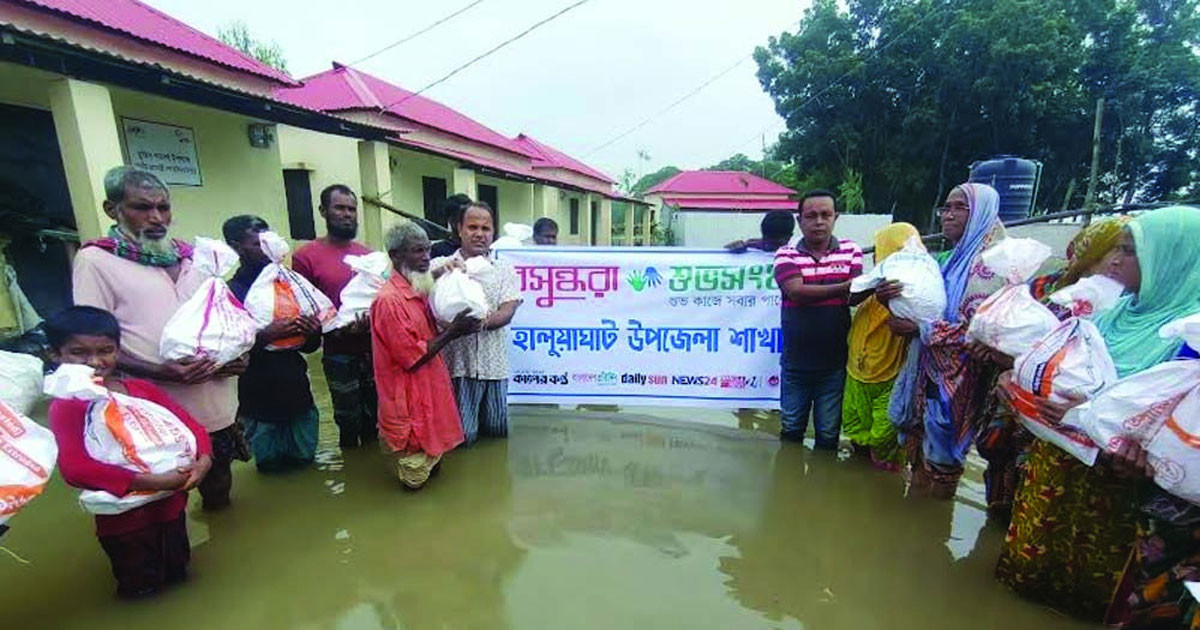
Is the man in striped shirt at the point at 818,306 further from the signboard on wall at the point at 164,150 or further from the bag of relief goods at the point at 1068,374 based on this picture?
the signboard on wall at the point at 164,150

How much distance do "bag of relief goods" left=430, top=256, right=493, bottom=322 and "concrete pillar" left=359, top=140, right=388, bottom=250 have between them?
6.84 meters

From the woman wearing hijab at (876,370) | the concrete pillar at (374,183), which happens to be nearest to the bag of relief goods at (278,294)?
the woman wearing hijab at (876,370)

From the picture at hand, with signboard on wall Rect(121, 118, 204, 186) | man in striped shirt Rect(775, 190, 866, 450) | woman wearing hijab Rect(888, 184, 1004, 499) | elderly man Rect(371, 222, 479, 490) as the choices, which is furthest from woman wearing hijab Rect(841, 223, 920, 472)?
signboard on wall Rect(121, 118, 204, 186)

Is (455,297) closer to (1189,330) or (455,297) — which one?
Result: (455,297)

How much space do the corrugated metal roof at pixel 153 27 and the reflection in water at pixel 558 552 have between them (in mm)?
5312

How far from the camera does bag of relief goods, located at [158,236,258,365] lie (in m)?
2.22

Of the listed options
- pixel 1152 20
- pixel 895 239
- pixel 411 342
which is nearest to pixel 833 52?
pixel 1152 20

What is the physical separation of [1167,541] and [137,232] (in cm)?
374

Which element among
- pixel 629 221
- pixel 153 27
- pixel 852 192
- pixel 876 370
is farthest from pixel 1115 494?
A: pixel 629 221

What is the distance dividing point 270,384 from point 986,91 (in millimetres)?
21683

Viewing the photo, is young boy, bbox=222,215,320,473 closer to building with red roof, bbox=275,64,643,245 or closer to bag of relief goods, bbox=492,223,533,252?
bag of relief goods, bbox=492,223,533,252

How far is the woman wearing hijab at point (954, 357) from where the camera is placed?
2604mm

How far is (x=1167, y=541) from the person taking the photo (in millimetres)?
1666

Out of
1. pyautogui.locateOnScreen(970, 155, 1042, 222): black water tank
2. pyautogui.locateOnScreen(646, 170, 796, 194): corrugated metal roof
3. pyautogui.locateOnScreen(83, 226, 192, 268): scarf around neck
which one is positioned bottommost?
pyautogui.locateOnScreen(83, 226, 192, 268): scarf around neck
